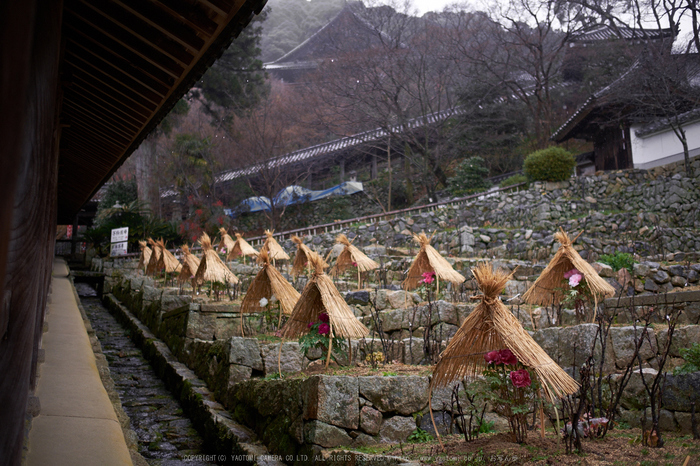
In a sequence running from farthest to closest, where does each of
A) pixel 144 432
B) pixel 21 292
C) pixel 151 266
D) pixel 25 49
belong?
pixel 151 266
pixel 144 432
pixel 21 292
pixel 25 49

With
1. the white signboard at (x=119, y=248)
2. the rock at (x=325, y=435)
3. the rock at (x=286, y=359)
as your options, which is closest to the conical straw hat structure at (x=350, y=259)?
the rock at (x=286, y=359)

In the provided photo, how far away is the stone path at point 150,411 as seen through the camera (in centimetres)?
496

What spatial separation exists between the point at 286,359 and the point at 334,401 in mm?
1912

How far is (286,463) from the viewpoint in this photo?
414 centimetres

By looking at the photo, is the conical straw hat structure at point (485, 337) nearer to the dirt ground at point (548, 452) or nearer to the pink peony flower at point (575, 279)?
the dirt ground at point (548, 452)

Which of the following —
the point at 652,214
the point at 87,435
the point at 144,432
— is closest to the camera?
the point at 87,435

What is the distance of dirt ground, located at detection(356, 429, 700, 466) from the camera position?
2.93 meters

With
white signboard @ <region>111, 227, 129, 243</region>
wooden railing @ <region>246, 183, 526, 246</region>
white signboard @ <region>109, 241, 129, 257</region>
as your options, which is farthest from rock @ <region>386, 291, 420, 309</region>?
white signboard @ <region>109, 241, 129, 257</region>

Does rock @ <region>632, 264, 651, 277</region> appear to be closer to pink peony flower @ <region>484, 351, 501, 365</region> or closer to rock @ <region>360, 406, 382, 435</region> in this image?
rock @ <region>360, 406, 382, 435</region>

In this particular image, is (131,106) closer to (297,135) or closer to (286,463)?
(286,463)

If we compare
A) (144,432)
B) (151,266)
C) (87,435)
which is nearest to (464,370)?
(87,435)

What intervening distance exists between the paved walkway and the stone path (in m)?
0.91

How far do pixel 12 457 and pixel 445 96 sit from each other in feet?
75.9

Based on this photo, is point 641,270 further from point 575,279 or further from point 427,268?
point 427,268
